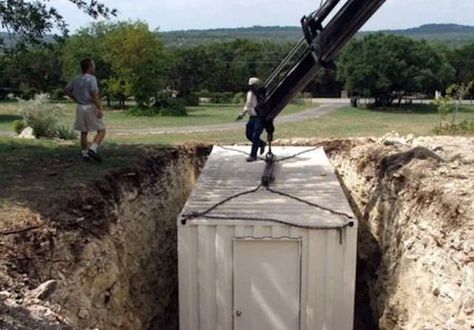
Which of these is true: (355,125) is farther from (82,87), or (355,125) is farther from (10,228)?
(10,228)

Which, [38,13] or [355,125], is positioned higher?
[38,13]

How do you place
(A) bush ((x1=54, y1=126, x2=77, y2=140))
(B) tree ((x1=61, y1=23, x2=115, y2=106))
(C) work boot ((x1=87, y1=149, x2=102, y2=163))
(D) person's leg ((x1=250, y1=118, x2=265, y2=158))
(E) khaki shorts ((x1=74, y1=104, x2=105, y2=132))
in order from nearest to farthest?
(E) khaki shorts ((x1=74, y1=104, x2=105, y2=132)) < (C) work boot ((x1=87, y1=149, x2=102, y2=163)) < (D) person's leg ((x1=250, y1=118, x2=265, y2=158)) < (A) bush ((x1=54, y1=126, x2=77, y2=140)) < (B) tree ((x1=61, y1=23, x2=115, y2=106))

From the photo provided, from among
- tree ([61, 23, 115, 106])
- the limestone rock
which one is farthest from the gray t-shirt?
tree ([61, 23, 115, 106])

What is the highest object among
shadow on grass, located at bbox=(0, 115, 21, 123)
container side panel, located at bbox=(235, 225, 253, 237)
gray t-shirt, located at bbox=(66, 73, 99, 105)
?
gray t-shirt, located at bbox=(66, 73, 99, 105)

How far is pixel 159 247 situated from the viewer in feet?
36.4

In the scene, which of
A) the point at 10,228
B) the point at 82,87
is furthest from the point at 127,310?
the point at 82,87

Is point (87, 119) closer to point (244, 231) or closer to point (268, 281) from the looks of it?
point (244, 231)

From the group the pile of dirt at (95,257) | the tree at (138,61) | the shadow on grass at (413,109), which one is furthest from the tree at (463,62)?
the pile of dirt at (95,257)

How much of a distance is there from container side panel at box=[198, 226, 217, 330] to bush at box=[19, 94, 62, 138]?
10356mm

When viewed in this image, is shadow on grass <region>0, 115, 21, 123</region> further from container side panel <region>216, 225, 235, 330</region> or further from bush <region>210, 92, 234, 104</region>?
container side panel <region>216, 225, 235, 330</region>

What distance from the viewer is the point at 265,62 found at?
6975cm

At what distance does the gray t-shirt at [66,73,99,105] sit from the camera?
10.2m

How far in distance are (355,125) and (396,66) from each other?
1880cm

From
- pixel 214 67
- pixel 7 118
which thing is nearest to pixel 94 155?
pixel 7 118
